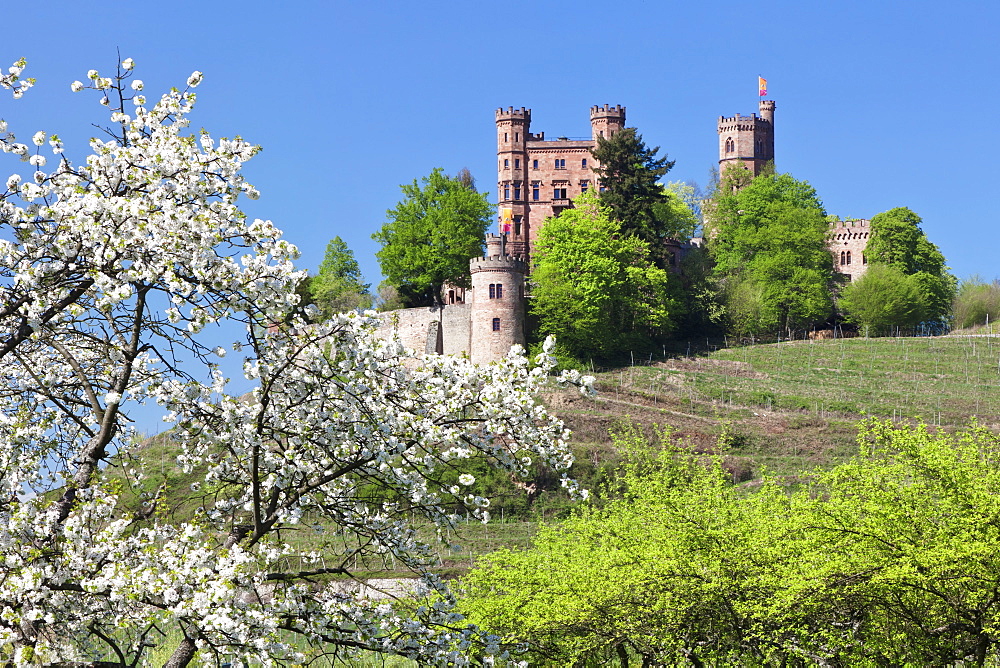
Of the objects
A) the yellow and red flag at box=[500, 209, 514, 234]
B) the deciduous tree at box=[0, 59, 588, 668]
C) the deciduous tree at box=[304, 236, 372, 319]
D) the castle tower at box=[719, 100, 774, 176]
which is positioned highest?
the castle tower at box=[719, 100, 774, 176]

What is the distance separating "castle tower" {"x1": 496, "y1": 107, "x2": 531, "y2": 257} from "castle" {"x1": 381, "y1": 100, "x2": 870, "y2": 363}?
63 millimetres

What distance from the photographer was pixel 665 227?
73438mm

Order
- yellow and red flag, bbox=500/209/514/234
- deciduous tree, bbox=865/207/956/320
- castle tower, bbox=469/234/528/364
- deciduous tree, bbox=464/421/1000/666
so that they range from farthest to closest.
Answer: deciduous tree, bbox=865/207/956/320, yellow and red flag, bbox=500/209/514/234, castle tower, bbox=469/234/528/364, deciduous tree, bbox=464/421/1000/666

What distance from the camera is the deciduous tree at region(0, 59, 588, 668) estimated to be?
9.69 meters

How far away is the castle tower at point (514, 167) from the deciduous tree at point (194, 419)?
63.7 metres

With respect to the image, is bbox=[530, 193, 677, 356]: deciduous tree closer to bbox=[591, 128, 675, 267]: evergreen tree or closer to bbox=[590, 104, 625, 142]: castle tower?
bbox=[591, 128, 675, 267]: evergreen tree

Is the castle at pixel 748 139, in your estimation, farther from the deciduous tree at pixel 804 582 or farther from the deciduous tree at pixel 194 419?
the deciduous tree at pixel 194 419

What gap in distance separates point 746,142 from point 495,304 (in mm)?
41868

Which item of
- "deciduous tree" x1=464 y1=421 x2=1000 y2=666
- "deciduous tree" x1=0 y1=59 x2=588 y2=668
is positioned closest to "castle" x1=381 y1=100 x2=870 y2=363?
"deciduous tree" x1=464 y1=421 x2=1000 y2=666

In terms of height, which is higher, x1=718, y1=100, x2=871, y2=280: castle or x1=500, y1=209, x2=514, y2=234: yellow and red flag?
Result: x1=718, y1=100, x2=871, y2=280: castle

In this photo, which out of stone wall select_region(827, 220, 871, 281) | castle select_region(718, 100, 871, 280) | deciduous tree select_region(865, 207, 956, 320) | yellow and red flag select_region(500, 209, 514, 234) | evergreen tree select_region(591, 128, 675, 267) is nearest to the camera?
evergreen tree select_region(591, 128, 675, 267)

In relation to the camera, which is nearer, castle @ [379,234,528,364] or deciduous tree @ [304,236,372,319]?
castle @ [379,234,528,364]

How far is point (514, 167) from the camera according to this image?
77188 mm

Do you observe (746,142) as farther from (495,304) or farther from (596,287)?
(495,304)
